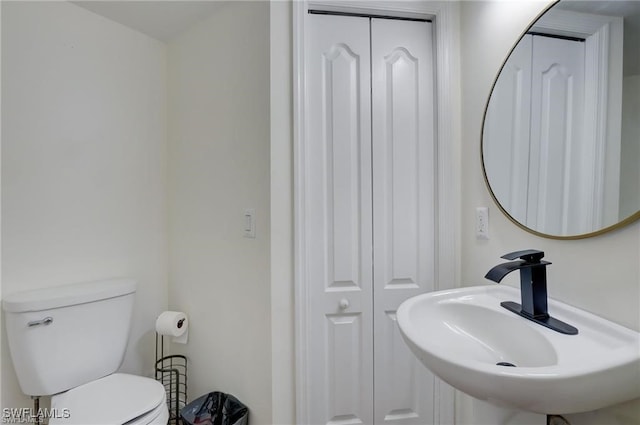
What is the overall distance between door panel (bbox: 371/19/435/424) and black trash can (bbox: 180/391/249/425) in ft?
2.05

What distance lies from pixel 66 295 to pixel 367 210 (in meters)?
1.37

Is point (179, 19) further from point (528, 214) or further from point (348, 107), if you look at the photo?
point (528, 214)

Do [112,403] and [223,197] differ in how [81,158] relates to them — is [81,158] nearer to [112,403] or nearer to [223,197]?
[223,197]

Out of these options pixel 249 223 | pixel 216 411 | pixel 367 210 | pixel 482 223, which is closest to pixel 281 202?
pixel 249 223

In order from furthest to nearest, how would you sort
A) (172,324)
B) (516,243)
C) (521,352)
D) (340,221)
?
(172,324) < (340,221) < (516,243) < (521,352)

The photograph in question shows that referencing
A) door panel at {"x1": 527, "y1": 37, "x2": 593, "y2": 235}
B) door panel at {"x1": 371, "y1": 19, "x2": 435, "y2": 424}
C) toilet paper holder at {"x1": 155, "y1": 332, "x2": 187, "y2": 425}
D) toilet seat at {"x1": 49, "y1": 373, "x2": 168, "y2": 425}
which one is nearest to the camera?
door panel at {"x1": 527, "y1": 37, "x2": 593, "y2": 235}

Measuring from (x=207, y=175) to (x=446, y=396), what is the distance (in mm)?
1549

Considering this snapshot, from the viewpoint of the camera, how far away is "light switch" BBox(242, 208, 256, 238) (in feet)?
4.69

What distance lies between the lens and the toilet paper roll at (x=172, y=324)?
1629mm

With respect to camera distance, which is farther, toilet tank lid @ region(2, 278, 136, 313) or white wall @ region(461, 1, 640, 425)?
toilet tank lid @ region(2, 278, 136, 313)

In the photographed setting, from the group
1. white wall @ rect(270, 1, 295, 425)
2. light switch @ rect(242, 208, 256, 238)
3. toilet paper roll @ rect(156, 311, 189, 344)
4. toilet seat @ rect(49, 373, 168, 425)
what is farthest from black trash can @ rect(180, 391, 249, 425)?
light switch @ rect(242, 208, 256, 238)

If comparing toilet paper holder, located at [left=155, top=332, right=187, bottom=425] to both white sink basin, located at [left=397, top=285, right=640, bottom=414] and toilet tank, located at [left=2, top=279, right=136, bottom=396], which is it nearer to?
toilet tank, located at [left=2, top=279, right=136, bottom=396]

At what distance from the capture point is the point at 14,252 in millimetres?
1363

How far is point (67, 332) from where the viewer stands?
1365mm
